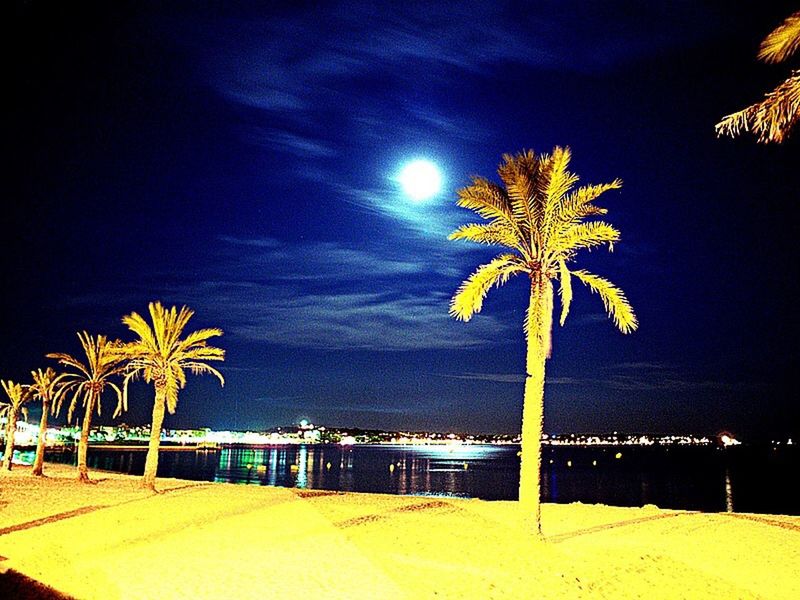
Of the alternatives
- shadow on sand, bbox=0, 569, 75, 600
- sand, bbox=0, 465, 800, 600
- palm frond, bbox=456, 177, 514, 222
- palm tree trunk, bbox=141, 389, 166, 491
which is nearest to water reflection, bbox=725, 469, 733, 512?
sand, bbox=0, 465, 800, 600

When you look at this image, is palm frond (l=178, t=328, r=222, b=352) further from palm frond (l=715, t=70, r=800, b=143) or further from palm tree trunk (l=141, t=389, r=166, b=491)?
palm frond (l=715, t=70, r=800, b=143)

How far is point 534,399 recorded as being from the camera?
1536cm

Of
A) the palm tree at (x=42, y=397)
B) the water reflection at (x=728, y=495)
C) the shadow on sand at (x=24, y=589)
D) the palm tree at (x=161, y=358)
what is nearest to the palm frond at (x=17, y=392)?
the palm tree at (x=42, y=397)

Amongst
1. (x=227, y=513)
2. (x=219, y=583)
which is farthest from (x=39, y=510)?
(x=219, y=583)

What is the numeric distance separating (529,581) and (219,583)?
18.9 ft

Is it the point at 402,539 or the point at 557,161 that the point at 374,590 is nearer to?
the point at 402,539

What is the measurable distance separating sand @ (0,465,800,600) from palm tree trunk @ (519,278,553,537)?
84cm

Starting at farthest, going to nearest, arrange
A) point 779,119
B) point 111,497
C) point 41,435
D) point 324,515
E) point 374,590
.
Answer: point 41,435 → point 111,497 → point 324,515 → point 374,590 → point 779,119

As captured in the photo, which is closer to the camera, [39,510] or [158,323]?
[39,510]

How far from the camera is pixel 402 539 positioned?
51.0ft

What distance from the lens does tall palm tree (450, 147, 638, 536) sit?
1541cm

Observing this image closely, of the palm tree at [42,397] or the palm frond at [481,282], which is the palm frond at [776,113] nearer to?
the palm frond at [481,282]

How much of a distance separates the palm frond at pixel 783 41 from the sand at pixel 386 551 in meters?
9.37

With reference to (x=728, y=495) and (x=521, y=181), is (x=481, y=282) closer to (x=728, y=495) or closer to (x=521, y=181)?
→ (x=521, y=181)
